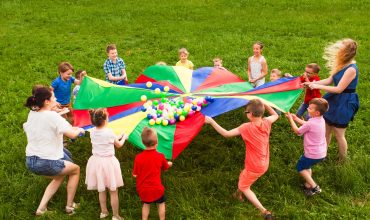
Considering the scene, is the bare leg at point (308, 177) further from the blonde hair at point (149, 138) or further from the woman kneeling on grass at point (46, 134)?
the woman kneeling on grass at point (46, 134)

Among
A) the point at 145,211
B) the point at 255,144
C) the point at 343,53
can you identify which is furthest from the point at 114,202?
the point at 343,53

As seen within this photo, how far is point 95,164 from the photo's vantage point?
425 centimetres

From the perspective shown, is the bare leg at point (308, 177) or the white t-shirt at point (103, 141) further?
the bare leg at point (308, 177)

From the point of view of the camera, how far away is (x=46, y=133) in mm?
4250

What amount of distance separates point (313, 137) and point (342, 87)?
0.79 m

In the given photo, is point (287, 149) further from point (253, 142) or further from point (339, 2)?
point (339, 2)

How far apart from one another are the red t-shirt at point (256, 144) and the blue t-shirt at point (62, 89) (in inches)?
119

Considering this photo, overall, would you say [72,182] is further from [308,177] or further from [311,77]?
[311,77]

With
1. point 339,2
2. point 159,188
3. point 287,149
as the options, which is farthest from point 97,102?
point 339,2

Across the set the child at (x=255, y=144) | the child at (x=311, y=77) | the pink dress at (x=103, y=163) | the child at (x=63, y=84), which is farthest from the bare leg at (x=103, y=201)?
the child at (x=311, y=77)

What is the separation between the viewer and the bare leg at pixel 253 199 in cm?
442

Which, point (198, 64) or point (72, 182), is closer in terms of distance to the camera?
point (72, 182)

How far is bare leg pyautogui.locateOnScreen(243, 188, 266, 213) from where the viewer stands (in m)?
4.42

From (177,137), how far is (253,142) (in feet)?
3.01
